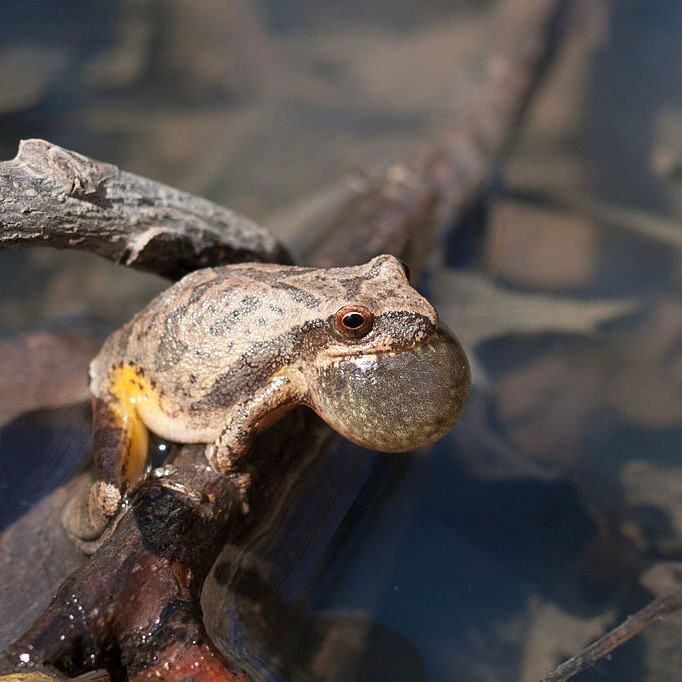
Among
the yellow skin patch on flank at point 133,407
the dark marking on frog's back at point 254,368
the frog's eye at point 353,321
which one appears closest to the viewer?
the frog's eye at point 353,321

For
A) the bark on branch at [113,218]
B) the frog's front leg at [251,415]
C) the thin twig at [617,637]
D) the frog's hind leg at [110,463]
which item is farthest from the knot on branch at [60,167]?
the thin twig at [617,637]

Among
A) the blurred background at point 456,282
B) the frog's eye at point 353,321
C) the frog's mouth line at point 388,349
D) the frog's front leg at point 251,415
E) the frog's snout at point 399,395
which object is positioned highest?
the frog's eye at point 353,321

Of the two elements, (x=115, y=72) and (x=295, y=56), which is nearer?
(x=115, y=72)

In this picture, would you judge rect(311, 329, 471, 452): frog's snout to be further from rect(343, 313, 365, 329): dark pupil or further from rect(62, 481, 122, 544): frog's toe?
rect(62, 481, 122, 544): frog's toe

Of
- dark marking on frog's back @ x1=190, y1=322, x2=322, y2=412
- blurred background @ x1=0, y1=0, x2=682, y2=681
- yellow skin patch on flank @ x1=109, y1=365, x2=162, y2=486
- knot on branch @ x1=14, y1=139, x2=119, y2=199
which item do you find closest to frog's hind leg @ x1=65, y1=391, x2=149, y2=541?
yellow skin patch on flank @ x1=109, y1=365, x2=162, y2=486

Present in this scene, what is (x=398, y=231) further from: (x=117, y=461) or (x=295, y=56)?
(x=295, y=56)

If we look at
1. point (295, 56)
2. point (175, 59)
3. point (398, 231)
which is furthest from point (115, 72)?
point (398, 231)

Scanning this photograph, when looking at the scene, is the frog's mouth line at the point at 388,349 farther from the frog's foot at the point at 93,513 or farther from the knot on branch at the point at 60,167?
the knot on branch at the point at 60,167
